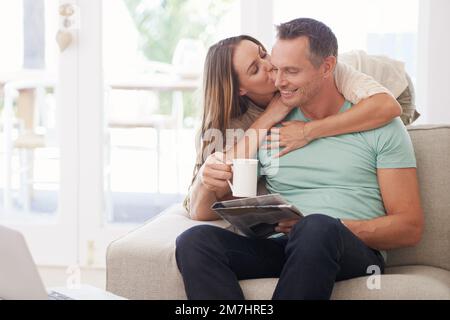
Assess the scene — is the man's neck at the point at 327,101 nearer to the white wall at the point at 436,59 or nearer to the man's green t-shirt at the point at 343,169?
the man's green t-shirt at the point at 343,169

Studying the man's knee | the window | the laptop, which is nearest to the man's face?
the man's knee

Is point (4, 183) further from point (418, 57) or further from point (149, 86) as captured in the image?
point (418, 57)

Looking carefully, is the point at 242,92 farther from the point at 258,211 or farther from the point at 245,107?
the point at 258,211

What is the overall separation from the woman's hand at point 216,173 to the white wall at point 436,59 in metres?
1.46

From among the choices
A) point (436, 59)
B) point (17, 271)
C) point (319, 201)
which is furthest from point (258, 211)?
point (436, 59)

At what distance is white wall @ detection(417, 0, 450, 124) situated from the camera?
3445mm

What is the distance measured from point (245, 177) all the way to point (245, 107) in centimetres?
54

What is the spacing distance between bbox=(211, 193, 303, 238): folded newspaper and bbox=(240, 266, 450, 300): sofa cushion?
0.56ft

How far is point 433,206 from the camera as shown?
→ 239 centimetres

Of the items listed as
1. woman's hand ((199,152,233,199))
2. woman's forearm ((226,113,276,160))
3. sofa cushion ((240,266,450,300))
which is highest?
woman's forearm ((226,113,276,160))

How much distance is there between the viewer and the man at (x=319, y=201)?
6.64ft

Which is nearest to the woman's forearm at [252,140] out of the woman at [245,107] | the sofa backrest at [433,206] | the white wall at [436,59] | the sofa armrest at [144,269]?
the woman at [245,107]

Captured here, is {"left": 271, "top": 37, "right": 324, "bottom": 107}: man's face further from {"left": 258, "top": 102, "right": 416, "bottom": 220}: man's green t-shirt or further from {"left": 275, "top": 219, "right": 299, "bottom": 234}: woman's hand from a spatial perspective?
{"left": 275, "top": 219, "right": 299, "bottom": 234}: woman's hand
